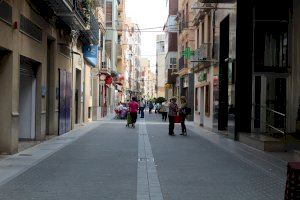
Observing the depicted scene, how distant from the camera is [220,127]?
1011 inches

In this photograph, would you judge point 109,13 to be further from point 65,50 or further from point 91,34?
point 65,50

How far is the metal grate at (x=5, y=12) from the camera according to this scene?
13352 millimetres

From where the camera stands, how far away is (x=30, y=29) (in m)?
16.8

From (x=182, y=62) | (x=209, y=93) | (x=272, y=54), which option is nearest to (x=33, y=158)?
(x=272, y=54)

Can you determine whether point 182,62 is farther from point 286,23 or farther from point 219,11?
point 286,23

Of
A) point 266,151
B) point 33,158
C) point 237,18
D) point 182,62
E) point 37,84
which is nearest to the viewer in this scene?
point 33,158

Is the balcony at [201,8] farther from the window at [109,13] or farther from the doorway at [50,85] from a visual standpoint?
the window at [109,13]

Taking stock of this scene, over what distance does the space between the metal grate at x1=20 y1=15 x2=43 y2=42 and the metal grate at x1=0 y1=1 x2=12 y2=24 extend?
4.67ft

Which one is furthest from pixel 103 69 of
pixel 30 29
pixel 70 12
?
pixel 30 29

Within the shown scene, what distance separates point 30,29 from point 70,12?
3.55m

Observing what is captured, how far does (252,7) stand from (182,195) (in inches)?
552

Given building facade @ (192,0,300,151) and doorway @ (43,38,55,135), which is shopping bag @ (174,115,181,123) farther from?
doorway @ (43,38,55,135)

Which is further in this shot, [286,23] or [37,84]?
[286,23]

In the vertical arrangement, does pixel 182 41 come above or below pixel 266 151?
above
